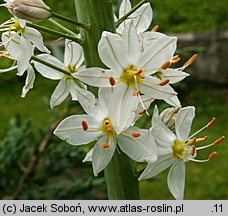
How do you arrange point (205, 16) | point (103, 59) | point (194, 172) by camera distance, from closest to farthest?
point (103, 59)
point (194, 172)
point (205, 16)

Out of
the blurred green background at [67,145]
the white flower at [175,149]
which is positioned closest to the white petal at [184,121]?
the white flower at [175,149]

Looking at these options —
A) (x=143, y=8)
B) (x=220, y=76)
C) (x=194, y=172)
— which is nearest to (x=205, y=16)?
(x=220, y=76)

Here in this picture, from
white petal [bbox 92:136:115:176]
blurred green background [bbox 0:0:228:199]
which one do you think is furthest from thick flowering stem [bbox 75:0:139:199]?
blurred green background [bbox 0:0:228:199]

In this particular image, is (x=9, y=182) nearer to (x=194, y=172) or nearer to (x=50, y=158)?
(x=50, y=158)

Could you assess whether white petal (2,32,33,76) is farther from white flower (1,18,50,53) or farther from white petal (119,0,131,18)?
white petal (119,0,131,18)

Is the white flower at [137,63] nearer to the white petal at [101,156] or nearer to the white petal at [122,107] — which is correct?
the white petal at [122,107]

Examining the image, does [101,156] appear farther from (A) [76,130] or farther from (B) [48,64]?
(B) [48,64]

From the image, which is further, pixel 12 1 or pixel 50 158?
pixel 50 158
